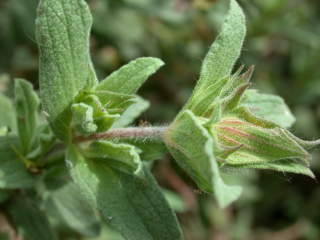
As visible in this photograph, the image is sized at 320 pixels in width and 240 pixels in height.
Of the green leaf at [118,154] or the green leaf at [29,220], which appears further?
the green leaf at [29,220]

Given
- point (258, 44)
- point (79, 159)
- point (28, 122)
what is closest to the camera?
point (79, 159)

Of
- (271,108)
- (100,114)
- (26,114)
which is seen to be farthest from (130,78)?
(271,108)

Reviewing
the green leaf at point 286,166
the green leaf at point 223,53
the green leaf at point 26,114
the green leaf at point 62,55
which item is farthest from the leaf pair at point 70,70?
the green leaf at point 286,166

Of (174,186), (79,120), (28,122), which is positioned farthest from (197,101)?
(174,186)

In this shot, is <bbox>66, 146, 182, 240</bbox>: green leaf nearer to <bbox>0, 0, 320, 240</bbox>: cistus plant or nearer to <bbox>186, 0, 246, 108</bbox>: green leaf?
<bbox>0, 0, 320, 240</bbox>: cistus plant

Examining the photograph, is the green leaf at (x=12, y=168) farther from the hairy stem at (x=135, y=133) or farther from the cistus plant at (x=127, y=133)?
the hairy stem at (x=135, y=133)

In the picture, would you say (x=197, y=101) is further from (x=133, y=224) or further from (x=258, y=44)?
(x=258, y=44)

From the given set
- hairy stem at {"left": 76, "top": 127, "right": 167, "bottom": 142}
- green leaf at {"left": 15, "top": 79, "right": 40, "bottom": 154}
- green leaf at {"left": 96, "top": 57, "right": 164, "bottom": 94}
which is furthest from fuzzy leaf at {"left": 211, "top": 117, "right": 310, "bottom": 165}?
green leaf at {"left": 15, "top": 79, "right": 40, "bottom": 154}
